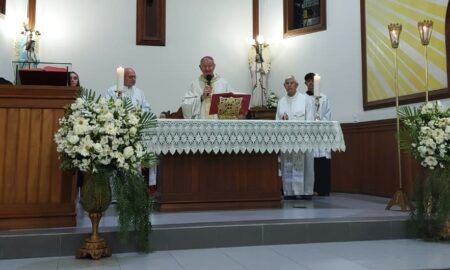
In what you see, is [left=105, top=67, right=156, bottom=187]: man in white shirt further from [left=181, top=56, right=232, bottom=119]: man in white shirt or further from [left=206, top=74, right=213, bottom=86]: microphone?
[left=206, top=74, right=213, bottom=86]: microphone

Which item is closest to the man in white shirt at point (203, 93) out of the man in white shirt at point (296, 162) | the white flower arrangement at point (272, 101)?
the man in white shirt at point (296, 162)

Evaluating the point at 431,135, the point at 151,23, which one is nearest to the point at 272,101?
the point at 151,23

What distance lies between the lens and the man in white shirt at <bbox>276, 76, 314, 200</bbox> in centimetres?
629

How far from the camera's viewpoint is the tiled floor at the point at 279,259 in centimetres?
330

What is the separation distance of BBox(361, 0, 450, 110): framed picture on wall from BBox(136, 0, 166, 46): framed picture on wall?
3883 mm

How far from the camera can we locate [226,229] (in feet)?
13.3

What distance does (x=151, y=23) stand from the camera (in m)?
9.42

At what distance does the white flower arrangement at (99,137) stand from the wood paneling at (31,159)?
38 centimetres

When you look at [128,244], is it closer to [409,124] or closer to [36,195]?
[36,195]

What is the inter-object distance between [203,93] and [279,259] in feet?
9.00

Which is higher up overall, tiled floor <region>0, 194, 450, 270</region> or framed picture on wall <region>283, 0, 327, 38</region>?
framed picture on wall <region>283, 0, 327, 38</region>

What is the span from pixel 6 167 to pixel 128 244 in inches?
44.3

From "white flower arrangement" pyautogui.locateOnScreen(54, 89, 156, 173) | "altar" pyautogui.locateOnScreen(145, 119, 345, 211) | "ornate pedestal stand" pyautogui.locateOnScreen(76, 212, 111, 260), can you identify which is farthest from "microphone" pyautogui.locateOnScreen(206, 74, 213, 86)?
"ornate pedestal stand" pyautogui.locateOnScreen(76, 212, 111, 260)

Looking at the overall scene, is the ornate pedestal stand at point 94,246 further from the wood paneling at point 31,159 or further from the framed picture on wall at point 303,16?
the framed picture on wall at point 303,16
